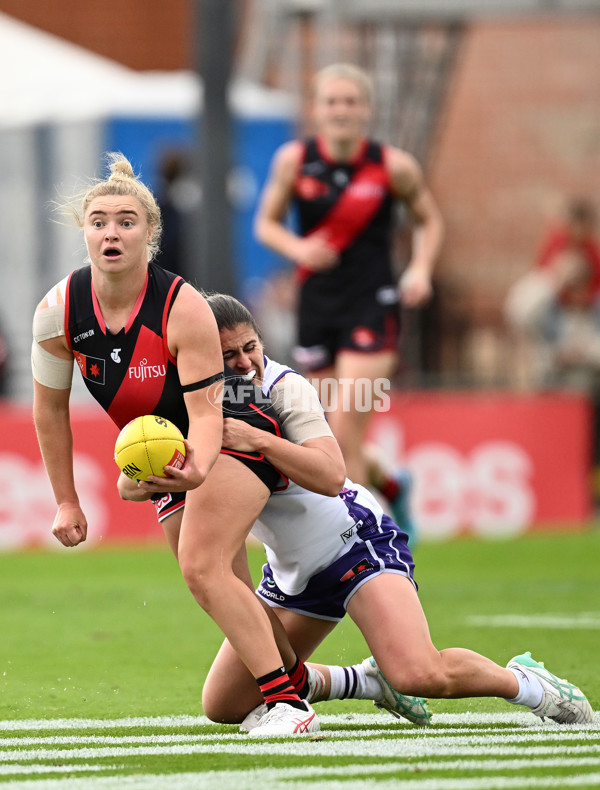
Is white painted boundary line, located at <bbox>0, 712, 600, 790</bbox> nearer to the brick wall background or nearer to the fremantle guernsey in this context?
the fremantle guernsey

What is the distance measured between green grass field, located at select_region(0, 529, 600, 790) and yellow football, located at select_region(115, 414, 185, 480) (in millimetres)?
820

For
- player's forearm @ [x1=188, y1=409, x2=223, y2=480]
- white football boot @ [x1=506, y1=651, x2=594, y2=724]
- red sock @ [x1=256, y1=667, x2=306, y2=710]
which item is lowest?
white football boot @ [x1=506, y1=651, x2=594, y2=724]

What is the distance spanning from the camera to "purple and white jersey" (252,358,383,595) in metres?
5.27

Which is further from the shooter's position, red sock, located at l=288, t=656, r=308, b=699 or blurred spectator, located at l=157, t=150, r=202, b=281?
blurred spectator, located at l=157, t=150, r=202, b=281

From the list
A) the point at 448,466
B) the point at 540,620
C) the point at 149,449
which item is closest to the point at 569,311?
the point at 448,466

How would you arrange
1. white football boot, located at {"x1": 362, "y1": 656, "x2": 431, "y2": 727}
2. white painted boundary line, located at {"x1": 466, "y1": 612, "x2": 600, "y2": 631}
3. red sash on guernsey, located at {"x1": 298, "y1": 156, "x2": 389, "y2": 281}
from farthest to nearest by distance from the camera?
red sash on guernsey, located at {"x1": 298, "y1": 156, "x2": 389, "y2": 281}, white painted boundary line, located at {"x1": 466, "y1": 612, "x2": 600, "y2": 631}, white football boot, located at {"x1": 362, "y1": 656, "x2": 431, "y2": 727}

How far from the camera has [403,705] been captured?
17.4 feet

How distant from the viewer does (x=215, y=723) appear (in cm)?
537

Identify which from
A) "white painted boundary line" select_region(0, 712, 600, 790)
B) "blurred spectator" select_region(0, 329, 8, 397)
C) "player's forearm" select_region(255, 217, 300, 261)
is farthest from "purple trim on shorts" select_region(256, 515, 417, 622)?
"blurred spectator" select_region(0, 329, 8, 397)

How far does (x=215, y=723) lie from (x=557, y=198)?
14541 millimetres

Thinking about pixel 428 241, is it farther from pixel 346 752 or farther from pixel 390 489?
pixel 346 752

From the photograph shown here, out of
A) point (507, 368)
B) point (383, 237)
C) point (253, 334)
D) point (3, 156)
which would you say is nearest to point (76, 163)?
point (3, 156)

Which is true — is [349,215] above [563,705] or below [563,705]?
above

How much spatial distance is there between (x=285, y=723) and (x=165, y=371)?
117 cm
